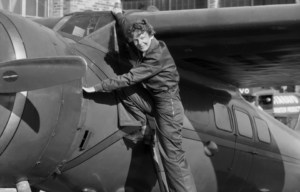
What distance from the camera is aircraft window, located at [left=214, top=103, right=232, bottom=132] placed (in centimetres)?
670

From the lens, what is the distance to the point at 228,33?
551 cm

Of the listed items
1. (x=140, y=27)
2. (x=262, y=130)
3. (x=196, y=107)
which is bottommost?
(x=262, y=130)

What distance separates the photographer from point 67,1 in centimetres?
1692

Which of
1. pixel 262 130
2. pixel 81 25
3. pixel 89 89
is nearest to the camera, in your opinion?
pixel 89 89

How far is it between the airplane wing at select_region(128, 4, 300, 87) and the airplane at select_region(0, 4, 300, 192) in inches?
0.4

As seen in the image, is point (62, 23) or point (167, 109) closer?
point (167, 109)

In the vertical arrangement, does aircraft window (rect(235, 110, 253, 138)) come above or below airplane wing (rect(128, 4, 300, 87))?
below

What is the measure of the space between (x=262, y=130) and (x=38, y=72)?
452 cm

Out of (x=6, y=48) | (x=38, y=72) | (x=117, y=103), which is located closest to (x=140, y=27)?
(x=117, y=103)

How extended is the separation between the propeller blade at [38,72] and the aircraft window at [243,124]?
3.46m

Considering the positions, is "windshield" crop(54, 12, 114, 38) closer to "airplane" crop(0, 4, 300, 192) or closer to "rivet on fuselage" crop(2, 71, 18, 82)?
"airplane" crop(0, 4, 300, 192)

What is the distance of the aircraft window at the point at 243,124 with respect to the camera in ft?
23.4

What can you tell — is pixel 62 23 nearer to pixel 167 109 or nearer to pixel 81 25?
pixel 81 25

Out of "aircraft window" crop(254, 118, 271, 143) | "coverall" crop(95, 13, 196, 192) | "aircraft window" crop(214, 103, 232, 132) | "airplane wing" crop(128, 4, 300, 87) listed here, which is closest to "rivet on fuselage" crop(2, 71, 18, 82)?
"coverall" crop(95, 13, 196, 192)
